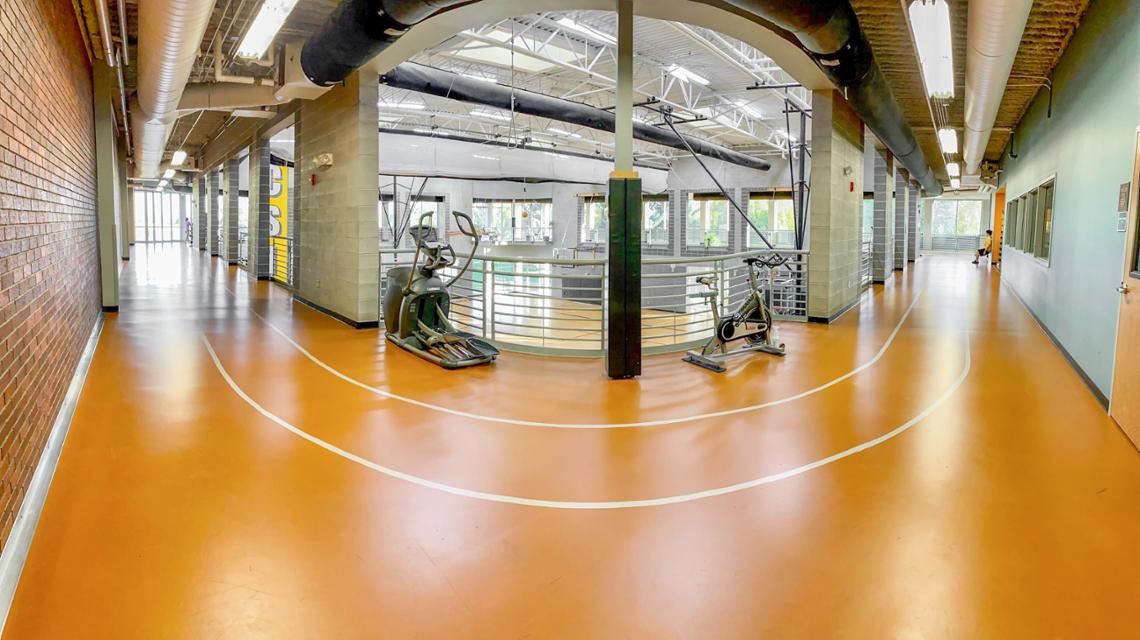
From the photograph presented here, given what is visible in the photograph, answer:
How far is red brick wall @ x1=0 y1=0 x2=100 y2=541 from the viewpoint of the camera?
2658mm

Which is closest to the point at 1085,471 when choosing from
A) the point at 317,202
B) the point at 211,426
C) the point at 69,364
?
the point at 211,426

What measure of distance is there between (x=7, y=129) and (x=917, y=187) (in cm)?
2638

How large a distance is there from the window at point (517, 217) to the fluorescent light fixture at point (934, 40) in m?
19.5

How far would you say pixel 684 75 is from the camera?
456 inches

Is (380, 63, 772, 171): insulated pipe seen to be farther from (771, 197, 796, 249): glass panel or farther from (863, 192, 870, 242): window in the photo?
(771, 197, 796, 249): glass panel

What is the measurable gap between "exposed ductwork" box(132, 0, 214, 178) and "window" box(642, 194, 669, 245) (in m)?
17.4

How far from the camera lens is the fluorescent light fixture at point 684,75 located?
1129cm

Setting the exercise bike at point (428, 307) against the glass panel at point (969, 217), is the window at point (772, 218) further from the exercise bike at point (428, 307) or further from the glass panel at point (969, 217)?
the exercise bike at point (428, 307)

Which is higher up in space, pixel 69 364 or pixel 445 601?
pixel 69 364

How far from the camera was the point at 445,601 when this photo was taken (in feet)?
7.30

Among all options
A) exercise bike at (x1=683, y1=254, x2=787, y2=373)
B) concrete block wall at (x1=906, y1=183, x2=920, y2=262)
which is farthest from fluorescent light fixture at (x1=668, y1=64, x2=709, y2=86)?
concrete block wall at (x1=906, y1=183, x2=920, y2=262)

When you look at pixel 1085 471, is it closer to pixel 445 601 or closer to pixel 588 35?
pixel 445 601

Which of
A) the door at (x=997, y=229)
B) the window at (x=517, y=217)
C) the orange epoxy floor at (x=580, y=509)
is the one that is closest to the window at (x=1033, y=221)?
the orange epoxy floor at (x=580, y=509)

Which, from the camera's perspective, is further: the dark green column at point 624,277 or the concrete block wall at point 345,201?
the concrete block wall at point 345,201
